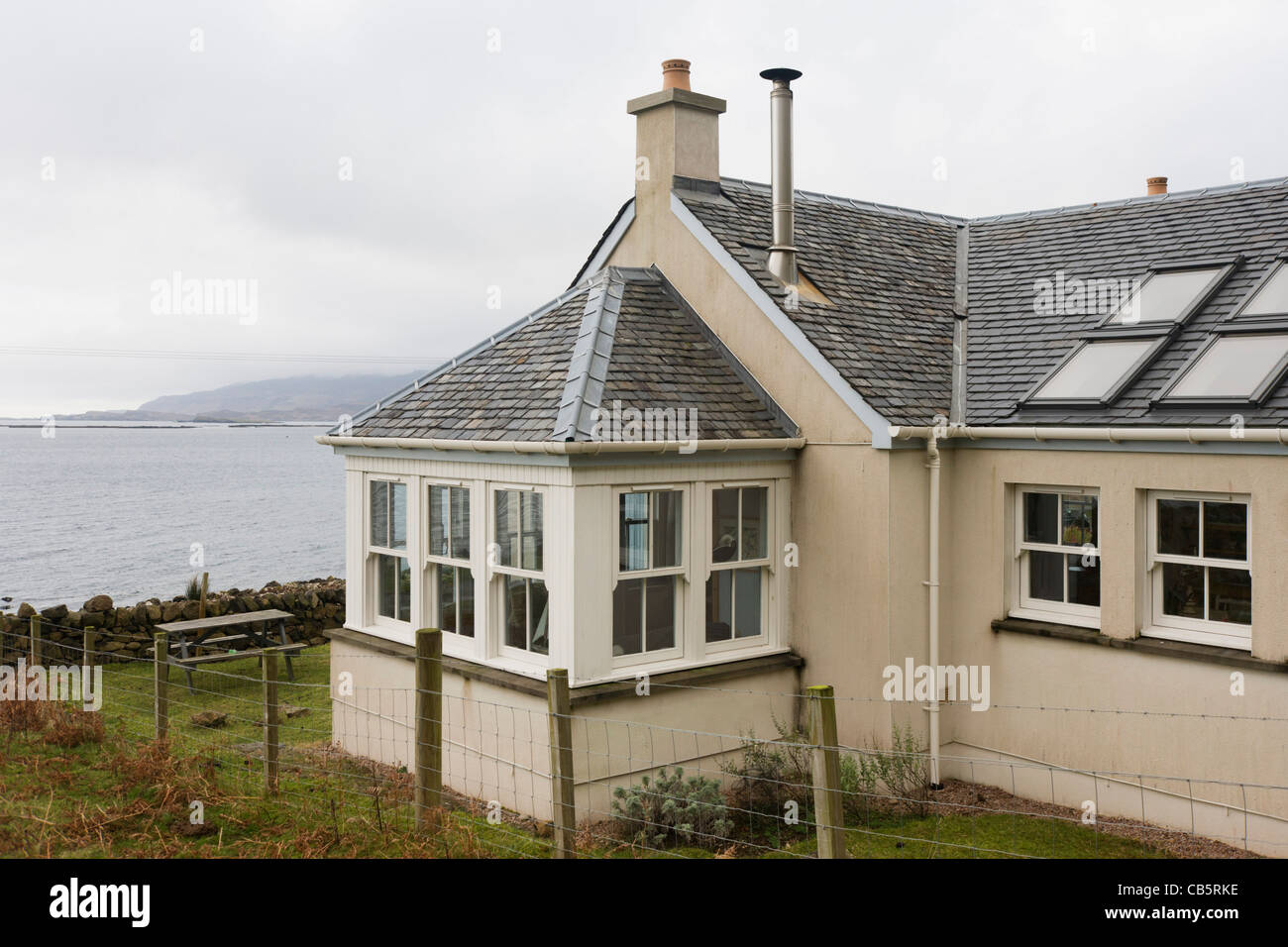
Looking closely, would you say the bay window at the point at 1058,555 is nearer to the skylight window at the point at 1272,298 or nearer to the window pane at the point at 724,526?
the skylight window at the point at 1272,298

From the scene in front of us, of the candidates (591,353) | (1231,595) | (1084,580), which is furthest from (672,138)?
(1231,595)

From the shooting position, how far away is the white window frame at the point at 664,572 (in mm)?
10852

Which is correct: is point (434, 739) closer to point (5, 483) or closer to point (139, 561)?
point (139, 561)

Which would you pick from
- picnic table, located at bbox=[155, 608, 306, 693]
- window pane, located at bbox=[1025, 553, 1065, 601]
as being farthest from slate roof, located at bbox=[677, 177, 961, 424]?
picnic table, located at bbox=[155, 608, 306, 693]

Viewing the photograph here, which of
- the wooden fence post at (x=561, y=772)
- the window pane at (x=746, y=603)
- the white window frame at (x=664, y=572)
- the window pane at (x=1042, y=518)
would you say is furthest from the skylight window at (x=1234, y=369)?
the wooden fence post at (x=561, y=772)

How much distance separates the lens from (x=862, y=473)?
1167cm

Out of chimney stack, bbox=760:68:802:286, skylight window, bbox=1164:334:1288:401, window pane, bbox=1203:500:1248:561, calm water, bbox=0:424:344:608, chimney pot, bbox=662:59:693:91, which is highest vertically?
chimney pot, bbox=662:59:693:91

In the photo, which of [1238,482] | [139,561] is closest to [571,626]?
[1238,482]

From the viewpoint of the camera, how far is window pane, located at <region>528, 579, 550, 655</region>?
11.2 metres

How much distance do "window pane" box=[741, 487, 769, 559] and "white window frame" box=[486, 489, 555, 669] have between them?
239 centimetres

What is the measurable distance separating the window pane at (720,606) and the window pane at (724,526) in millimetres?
202

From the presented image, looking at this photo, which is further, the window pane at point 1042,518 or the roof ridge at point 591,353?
the window pane at point 1042,518

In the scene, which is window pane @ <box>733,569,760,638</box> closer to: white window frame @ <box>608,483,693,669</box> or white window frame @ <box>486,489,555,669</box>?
white window frame @ <box>608,483,693,669</box>

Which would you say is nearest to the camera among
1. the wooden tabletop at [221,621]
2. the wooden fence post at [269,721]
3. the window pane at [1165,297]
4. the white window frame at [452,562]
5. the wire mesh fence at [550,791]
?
the wire mesh fence at [550,791]
